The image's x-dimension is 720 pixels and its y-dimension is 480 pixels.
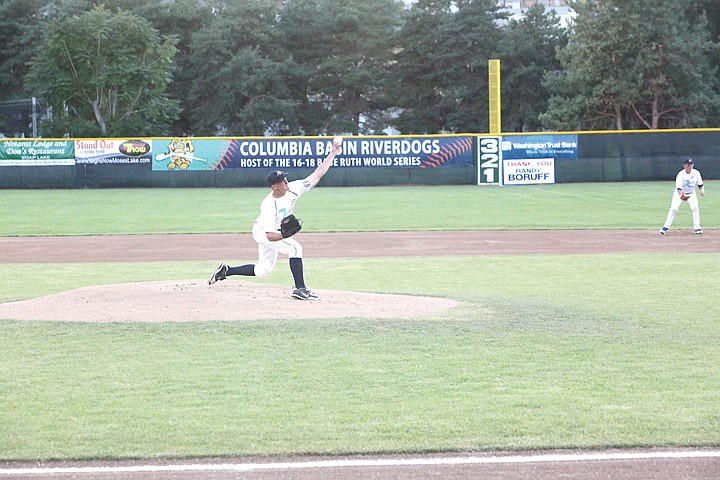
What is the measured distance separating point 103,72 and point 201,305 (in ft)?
163

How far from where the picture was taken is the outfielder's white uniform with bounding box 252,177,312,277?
35.8 feet

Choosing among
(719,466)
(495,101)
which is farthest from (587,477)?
(495,101)

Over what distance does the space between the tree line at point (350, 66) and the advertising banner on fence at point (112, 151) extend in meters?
17.7

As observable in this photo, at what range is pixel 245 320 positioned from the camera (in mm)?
10172

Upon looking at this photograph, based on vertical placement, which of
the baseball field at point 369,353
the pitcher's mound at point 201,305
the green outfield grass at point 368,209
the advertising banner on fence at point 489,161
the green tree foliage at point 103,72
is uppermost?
the green tree foliage at point 103,72

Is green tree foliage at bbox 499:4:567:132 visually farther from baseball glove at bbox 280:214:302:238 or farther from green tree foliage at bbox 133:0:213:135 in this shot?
baseball glove at bbox 280:214:302:238

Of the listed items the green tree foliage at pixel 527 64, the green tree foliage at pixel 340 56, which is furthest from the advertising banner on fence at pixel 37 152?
the green tree foliage at pixel 527 64

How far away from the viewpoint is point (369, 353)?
855cm

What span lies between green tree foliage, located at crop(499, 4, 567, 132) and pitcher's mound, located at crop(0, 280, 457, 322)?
5452 centimetres

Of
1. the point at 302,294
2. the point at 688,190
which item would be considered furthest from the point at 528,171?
the point at 302,294

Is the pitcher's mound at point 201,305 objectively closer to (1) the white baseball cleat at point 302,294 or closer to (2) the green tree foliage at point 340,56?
(1) the white baseball cleat at point 302,294

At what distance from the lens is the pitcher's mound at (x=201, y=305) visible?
10.3 m

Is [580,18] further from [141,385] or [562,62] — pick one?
[141,385]

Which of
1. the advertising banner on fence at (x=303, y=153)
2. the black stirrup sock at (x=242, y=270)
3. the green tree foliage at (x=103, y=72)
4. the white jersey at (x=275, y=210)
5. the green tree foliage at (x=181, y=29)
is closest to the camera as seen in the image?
the white jersey at (x=275, y=210)
